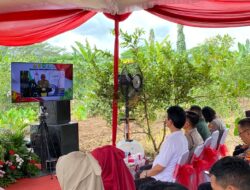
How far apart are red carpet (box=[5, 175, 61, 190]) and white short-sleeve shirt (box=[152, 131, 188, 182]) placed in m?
1.99

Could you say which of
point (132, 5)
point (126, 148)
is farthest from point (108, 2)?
point (126, 148)

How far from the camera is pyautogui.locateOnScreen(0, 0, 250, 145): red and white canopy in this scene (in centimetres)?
353

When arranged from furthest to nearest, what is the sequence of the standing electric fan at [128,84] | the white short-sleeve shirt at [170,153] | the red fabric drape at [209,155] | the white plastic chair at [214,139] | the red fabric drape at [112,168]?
the standing electric fan at [128,84], the white plastic chair at [214,139], the red fabric drape at [209,155], the white short-sleeve shirt at [170,153], the red fabric drape at [112,168]

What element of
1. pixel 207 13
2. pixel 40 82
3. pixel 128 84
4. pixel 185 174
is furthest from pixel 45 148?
pixel 207 13

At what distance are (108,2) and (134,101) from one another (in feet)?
7.04

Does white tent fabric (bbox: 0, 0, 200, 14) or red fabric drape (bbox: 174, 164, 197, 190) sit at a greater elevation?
white tent fabric (bbox: 0, 0, 200, 14)

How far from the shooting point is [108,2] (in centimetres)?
365

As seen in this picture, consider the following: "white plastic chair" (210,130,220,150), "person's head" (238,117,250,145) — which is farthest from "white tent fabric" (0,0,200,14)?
"white plastic chair" (210,130,220,150)

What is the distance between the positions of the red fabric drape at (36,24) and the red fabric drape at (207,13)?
0.86m

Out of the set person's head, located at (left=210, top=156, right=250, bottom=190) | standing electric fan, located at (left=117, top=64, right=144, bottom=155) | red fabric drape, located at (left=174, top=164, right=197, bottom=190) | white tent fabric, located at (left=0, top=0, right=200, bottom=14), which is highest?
white tent fabric, located at (left=0, top=0, right=200, bottom=14)

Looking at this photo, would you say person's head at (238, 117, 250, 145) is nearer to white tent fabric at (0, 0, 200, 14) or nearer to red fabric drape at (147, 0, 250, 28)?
red fabric drape at (147, 0, 250, 28)

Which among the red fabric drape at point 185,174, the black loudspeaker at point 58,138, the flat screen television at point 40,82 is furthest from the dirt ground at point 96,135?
the red fabric drape at point 185,174

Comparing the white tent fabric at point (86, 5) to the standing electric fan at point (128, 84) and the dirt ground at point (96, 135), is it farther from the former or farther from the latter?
the dirt ground at point (96, 135)

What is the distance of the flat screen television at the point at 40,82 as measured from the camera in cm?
480
